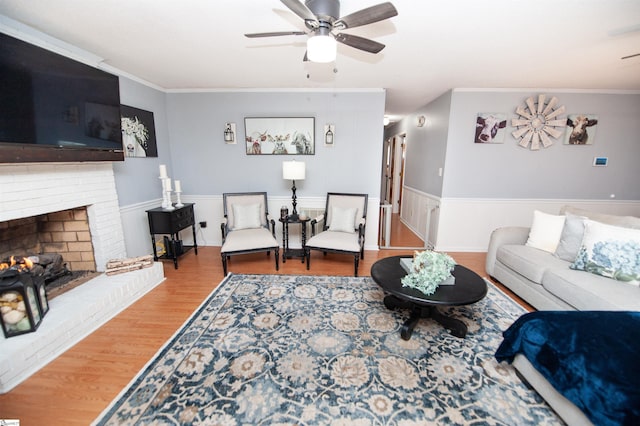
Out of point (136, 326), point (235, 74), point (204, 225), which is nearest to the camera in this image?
point (136, 326)

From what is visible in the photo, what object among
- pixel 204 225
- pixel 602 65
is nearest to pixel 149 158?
pixel 204 225

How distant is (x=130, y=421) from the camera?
A: 1331mm

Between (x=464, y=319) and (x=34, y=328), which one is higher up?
(x=34, y=328)

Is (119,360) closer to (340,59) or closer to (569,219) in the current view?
(340,59)

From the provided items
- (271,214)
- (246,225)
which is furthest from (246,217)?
(271,214)

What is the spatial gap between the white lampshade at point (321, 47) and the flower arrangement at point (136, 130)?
2576 millimetres

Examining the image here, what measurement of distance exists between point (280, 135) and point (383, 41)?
195 cm

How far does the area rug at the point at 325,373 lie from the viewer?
138cm

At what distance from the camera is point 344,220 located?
342 cm

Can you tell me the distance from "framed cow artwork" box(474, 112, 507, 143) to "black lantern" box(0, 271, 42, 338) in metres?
4.91

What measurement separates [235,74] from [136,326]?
283 centimetres

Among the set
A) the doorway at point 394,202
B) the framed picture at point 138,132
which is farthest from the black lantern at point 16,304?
the doorway at point 394,202

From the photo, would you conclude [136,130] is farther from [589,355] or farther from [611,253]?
[611,253]

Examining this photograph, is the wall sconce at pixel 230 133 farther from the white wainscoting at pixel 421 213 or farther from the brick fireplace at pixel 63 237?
the white wainscoting at pixel 421 213
